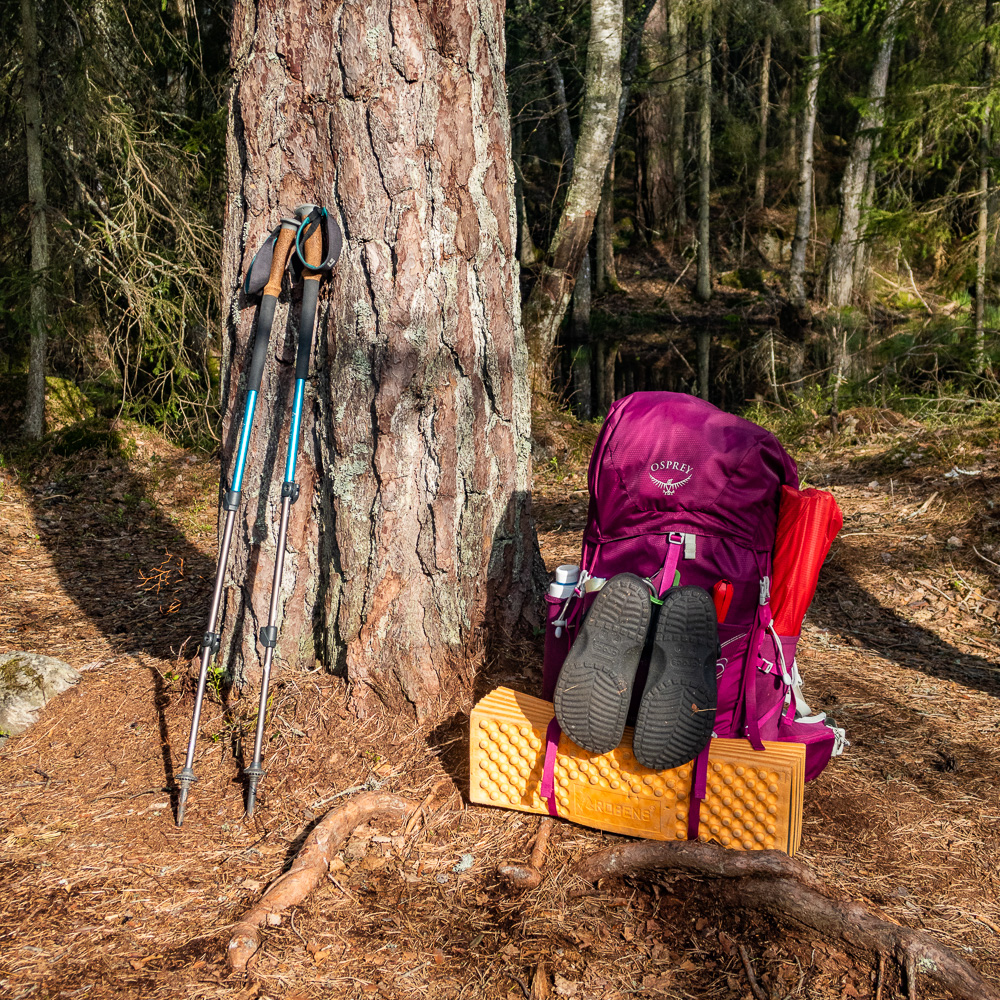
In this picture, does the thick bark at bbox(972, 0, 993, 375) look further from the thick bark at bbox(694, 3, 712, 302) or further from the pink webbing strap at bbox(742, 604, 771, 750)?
the thick bark at bbox(694, 3, 712, 302)

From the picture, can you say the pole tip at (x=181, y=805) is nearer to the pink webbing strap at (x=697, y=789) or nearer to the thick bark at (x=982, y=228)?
the pink webbing strap at (x=697, y=789)

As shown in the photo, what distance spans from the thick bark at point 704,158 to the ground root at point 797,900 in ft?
54.9

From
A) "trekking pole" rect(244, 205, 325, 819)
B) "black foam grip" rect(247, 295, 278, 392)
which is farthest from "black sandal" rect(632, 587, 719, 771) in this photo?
"black foam grip" rect(247, 295, 278, 392)

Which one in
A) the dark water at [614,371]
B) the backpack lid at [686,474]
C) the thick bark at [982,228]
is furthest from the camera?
the dark water at [614,371]

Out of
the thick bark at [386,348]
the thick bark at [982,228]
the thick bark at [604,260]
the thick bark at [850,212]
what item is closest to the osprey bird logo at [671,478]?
the thick bark at [386,348]

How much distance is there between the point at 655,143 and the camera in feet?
71.8

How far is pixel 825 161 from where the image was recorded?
23734 millimetres

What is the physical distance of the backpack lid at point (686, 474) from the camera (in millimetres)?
2562

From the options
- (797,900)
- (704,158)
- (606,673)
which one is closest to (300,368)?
(606,673)

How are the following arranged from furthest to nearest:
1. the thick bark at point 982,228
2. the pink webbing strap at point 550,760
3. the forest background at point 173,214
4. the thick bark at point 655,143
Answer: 1. the thick bark at point 655,143
2. the thick bark at point 982,228
3. the forest background at point 173,214
4. the pink webbing strap at point 550,760

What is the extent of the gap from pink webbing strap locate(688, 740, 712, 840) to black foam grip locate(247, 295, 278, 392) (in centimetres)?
171

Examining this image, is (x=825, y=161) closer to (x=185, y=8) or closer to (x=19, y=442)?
(x=185, y=8)

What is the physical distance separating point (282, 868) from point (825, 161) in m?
25.6

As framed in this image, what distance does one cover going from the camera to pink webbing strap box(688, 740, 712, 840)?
2.31 m
